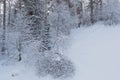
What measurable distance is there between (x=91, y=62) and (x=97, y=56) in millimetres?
872

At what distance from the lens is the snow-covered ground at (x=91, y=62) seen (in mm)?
11028

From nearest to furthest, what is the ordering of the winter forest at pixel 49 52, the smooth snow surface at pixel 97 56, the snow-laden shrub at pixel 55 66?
1. the smooth snow surface at pixel 97 56
2. the snow-laden shrub at pixel 55 66
3. the winter forest at pixel 49 52

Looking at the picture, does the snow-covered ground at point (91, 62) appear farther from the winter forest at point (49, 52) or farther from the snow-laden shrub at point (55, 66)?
the snow-laden shrub at point (55, 66)

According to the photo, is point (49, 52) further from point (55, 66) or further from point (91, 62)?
point (91, 62)

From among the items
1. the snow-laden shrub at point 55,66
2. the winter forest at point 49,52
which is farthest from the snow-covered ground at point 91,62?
the snow-laden shrub at point 55,66

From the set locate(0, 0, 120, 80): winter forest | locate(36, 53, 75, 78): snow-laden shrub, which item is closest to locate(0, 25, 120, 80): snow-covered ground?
locate(0, 0, 120, 80): winter forest

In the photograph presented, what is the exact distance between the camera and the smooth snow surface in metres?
11.0

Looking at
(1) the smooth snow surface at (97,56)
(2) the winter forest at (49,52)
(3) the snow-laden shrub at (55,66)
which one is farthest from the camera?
(2) the winter forest at (49,52)

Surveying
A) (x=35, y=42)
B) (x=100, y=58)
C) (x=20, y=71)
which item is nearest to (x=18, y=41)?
(x=35, y=42)

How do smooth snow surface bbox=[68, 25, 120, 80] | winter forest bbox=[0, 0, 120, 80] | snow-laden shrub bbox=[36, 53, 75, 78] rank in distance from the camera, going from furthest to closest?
winter forest bbox=[0, 0, 120, 80]
snow-laden shrub bbox=[36, 53, 75, 78]
smooth snow surface bbox=[68, 25, 120, 80]

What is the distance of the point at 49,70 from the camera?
1138cm

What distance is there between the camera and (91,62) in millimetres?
12266

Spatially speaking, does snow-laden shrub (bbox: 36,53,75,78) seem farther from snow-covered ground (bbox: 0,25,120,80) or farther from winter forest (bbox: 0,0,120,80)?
snow-covered ground (bbox: 0,25,120,80)

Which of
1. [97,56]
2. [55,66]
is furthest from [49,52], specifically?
[97,56]
